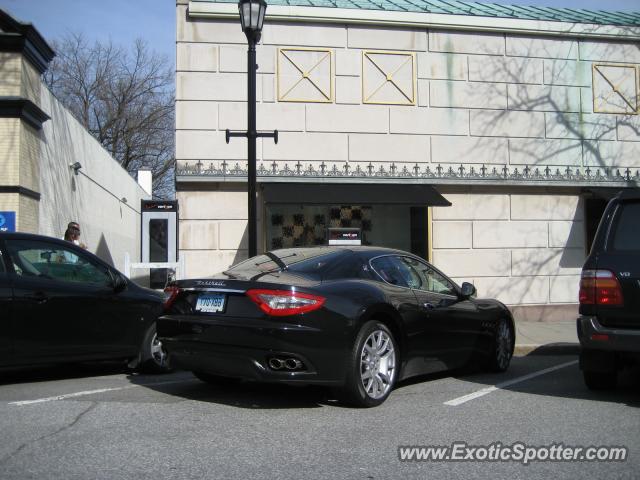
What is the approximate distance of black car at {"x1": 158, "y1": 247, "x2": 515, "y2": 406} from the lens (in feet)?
17.6

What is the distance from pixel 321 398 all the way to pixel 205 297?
1.43 meters

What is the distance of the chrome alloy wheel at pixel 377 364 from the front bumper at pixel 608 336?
1650mm

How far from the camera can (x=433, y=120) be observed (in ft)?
43.1

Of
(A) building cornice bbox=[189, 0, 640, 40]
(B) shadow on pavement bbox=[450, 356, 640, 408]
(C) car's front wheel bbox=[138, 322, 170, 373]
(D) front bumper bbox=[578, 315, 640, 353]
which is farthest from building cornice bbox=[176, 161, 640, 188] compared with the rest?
(D) front bumper bbox=[578, 315, 640, 353]

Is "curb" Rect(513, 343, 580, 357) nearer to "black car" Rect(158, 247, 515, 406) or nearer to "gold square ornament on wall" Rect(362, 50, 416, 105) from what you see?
"black car" Rect(158, 247, 515, 406)

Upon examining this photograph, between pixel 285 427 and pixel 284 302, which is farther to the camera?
pixel 284 302

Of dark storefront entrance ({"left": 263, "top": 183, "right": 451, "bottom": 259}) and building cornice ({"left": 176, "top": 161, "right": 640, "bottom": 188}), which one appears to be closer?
dark storefront entrance ({"left": 263, "top": 183, "right": 451, "bottom": 259})

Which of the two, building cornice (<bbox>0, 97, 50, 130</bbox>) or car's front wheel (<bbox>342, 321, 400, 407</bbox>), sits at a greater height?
building cornice (<bbox>0, 97, 50, 130</bbox>)

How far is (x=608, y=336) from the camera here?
564 centimetres

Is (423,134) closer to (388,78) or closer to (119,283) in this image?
(388,78)

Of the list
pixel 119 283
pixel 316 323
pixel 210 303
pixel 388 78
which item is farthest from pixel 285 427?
pixel 388 78

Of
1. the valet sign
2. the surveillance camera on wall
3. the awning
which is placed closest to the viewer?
the valet sign

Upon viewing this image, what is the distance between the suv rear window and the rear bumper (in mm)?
2585

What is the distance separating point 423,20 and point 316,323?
9.48 m
